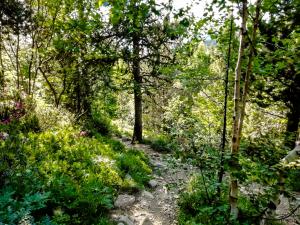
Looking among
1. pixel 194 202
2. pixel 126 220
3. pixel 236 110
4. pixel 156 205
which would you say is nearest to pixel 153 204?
pixel 156 205

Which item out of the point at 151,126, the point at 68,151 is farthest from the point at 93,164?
the point at 151,126

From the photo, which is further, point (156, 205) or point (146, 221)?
point (156, 205)

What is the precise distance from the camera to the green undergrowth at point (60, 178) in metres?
3.66

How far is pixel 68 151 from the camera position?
6.64 meters

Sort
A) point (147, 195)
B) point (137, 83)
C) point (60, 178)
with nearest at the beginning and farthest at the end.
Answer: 1. point (60, 178)
2. point (147, 195)
3. point (137, 83)

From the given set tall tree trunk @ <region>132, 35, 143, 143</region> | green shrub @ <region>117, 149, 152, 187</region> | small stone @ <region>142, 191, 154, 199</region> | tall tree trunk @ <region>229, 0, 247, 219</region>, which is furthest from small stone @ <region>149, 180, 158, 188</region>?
tall tree trunk @ <region>229, 0, 247, 219</region>

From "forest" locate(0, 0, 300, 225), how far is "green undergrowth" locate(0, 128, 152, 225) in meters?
0.02

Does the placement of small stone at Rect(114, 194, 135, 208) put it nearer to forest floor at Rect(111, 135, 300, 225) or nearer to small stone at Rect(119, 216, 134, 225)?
forest floor at Rect(111, 135, 300, 225)

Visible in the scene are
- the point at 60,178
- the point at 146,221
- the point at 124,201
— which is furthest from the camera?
the point at 124,201

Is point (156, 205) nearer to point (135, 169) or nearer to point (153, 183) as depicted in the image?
point (153, 183)

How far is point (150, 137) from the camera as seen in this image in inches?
520

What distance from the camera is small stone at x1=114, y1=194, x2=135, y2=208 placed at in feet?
17.9

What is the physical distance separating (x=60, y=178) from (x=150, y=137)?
333 inches

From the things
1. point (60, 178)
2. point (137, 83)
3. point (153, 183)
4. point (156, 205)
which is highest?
point (137, 83)
